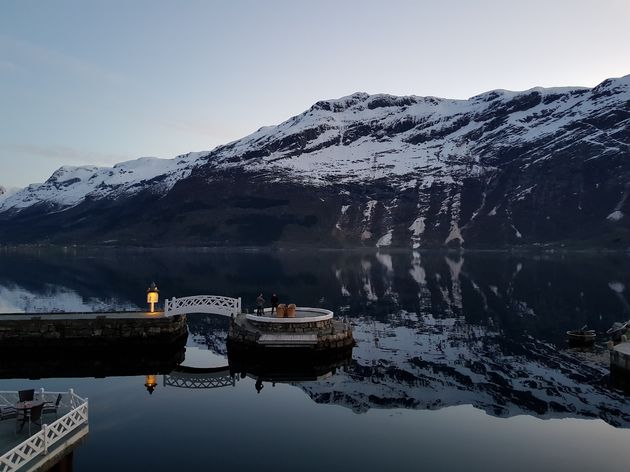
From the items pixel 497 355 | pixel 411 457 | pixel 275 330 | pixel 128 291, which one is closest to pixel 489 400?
pixel 411 457

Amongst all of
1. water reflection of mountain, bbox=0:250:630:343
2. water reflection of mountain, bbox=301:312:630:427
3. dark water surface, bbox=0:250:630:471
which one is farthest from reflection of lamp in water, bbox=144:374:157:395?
water reflection of mountain, bbox=0:250:630:343

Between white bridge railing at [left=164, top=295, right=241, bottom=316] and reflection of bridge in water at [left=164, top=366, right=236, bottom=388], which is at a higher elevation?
white bridge railing at [left=164, top=295, right=241, bottom=316]

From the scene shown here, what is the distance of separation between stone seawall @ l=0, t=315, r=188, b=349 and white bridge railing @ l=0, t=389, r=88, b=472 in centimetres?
2692

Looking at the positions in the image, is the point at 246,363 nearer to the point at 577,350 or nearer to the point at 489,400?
the point at 489,400

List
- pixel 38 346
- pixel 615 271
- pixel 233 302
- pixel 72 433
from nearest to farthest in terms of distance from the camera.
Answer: pixel 72 433, pixel 38 346, pixel 233 302, pixel 615 271

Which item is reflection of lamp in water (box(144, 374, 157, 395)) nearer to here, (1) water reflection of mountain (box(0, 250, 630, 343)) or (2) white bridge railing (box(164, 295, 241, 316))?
(2) white bridge railing (box(164, 295, 241, 316))

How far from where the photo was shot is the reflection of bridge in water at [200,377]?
40.4 m

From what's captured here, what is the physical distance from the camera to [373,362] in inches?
1882

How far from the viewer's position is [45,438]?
68.4 feet

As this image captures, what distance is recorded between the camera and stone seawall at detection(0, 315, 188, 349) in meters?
51.2

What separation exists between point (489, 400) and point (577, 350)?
1993cm

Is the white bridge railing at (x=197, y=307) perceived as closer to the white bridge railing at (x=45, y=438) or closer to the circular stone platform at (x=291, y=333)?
the circular stone platform at (x=291, y=333)

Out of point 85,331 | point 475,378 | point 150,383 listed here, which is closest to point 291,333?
point 150,383

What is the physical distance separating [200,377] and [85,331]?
1545 cm
